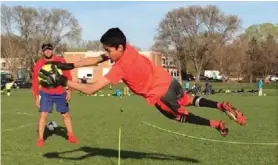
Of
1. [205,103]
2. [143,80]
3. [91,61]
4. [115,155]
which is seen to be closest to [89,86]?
[143,80]

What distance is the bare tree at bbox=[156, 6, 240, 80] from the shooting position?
90000 millimetres

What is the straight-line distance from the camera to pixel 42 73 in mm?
7062

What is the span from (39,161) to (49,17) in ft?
275

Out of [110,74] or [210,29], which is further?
[210,29]

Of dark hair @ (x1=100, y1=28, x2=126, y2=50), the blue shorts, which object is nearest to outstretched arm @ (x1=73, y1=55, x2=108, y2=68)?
dark hair @ (x1=100, y1=28, x2=126, y2=50)

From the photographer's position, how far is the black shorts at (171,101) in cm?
834

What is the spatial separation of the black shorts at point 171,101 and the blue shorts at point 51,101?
14.1 feet

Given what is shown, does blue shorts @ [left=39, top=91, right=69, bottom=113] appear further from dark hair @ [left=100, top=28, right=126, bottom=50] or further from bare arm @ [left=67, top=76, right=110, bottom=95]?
bare arm @ [left=67, top=76, right=110, bottom=95]

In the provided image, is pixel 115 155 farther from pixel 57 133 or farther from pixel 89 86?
pixel 57 133

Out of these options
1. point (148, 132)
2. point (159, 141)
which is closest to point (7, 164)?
point (159, 141)

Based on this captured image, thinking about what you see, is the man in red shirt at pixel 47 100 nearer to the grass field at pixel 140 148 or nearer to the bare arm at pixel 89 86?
the grass field at pixel 140 148

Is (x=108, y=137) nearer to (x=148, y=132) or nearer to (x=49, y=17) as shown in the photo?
(x=148, y=132)

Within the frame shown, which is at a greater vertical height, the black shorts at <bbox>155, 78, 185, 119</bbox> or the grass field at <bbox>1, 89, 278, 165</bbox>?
the black shorts at <bbox>155, 78, 185, 119</bbox>

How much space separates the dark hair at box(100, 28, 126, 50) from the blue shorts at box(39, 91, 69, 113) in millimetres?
4637
